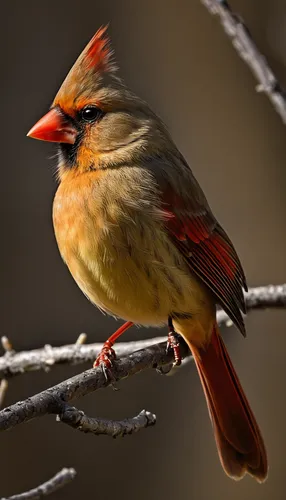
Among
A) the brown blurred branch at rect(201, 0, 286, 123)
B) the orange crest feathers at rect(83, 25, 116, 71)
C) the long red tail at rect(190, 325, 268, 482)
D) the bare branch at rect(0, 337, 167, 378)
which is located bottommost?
the long red tail at rect(190, 325, 268, 482)

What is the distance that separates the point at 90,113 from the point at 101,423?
1.12m

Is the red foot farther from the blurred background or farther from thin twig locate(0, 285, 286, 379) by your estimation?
the blurred background

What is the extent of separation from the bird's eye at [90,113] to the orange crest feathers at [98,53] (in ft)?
0.40

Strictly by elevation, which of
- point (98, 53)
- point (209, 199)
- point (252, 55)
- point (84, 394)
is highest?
point (98, 53)

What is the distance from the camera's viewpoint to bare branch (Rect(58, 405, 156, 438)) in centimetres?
193

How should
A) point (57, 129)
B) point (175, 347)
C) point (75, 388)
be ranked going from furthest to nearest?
point (57, 129) → point (175, 347) → point (75, 388)

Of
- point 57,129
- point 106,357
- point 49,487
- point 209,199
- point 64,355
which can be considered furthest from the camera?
point 209,199

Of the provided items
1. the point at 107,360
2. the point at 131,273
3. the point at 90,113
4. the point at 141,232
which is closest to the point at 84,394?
the point at 107,360

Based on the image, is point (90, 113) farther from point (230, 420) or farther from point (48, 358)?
point (230, 420)

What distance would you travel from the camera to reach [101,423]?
2.05m

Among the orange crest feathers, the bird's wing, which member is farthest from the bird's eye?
the bird's wing

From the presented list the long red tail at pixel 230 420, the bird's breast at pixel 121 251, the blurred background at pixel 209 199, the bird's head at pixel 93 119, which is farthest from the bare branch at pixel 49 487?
the blurred background at pixel 209 199

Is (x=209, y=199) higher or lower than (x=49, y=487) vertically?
lower

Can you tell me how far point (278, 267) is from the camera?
443 cm
